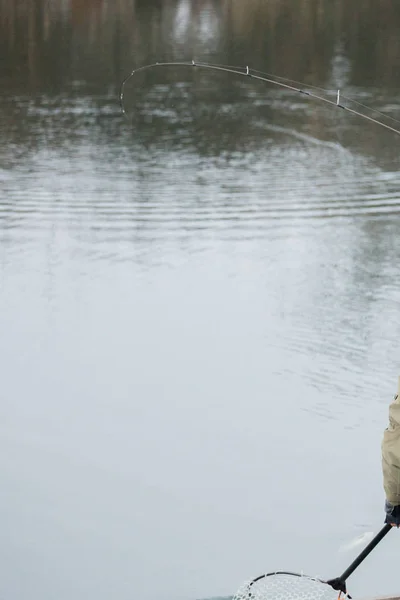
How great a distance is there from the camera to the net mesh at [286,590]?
7.64 ft

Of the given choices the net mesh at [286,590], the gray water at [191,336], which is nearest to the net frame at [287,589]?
the net mesh at [286,590]

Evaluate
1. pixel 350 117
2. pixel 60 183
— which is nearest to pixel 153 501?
pixel 60 183

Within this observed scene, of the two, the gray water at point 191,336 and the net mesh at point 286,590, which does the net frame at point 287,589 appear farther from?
the gray water at point 191,336

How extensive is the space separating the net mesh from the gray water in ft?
1.09

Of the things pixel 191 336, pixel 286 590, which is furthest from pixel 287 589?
pixel 191 336

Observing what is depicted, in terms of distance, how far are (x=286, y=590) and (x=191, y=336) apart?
209cm

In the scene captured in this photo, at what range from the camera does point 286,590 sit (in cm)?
238

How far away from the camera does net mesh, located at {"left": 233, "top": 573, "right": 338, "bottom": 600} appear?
91.7 inches

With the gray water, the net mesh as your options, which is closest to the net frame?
the net mesh

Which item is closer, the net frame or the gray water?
the net frame

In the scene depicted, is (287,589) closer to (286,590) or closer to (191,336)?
(286,590)

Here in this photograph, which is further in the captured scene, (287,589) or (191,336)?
(191,336)

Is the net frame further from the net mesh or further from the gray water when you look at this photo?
the gray water

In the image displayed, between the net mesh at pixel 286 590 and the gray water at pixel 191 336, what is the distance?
331 mm
